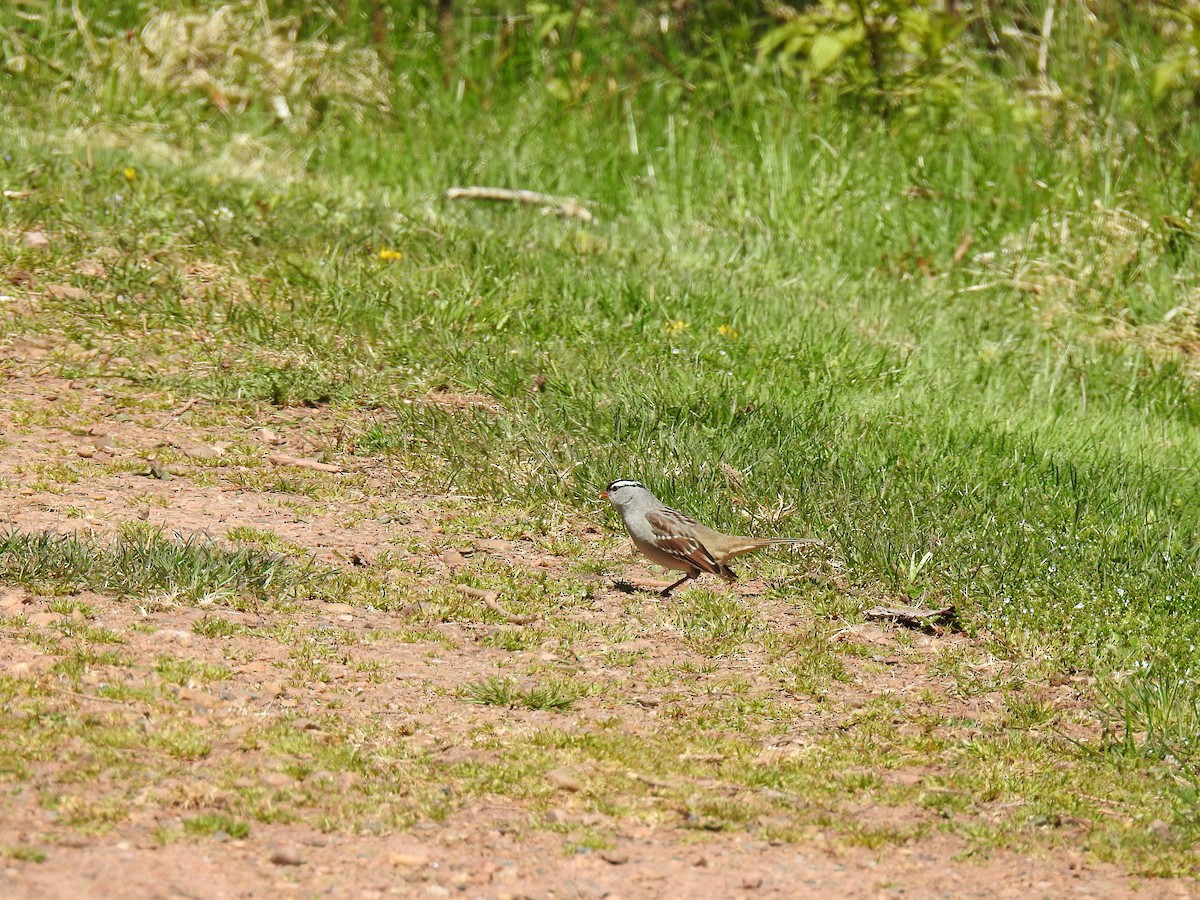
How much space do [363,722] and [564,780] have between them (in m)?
0.66

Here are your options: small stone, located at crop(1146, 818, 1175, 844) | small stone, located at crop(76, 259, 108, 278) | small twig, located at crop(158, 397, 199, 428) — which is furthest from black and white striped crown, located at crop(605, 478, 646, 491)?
small stone, located at crop(76, 259, 108, 278)

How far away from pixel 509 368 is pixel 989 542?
2652mm

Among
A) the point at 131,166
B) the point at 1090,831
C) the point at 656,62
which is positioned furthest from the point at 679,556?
the point at 656,62

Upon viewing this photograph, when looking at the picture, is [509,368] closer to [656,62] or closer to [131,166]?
[131,166]

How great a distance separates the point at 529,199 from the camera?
10.6 metres

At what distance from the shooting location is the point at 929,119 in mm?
11359

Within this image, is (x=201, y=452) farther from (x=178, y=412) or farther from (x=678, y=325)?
(x=678, y=325)

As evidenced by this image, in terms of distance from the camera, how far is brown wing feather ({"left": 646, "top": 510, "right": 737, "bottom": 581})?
18.2 ft

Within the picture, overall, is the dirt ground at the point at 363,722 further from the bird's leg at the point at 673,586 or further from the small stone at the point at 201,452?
the bird's leg at the point at 673,586

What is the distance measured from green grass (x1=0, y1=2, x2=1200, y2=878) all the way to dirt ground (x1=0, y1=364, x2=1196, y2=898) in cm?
9

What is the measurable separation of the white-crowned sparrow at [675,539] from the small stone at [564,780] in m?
1.51

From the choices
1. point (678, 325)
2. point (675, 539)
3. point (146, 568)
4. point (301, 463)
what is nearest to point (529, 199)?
point (678, 325)

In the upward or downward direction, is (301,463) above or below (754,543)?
below

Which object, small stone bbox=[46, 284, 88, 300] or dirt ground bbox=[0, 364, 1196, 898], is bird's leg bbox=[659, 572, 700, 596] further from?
small stone bbox=[46, 284, 88, 300]
